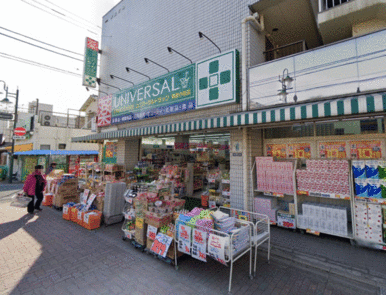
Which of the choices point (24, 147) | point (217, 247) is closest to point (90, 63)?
point (217, 247)

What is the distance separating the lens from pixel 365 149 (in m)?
5.17

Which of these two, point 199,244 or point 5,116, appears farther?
point 5,116

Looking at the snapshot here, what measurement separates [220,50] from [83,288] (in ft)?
25.5

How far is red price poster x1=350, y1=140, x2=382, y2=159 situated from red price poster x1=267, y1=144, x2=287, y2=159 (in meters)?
1.73

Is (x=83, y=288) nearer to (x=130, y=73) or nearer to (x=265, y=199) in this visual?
(x=265, y=199)

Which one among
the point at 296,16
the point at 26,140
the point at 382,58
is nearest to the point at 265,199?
the point at 382,58

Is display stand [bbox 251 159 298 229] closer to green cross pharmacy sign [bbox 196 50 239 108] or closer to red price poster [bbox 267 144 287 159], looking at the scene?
red price poster [bbox 267 144 287 159]

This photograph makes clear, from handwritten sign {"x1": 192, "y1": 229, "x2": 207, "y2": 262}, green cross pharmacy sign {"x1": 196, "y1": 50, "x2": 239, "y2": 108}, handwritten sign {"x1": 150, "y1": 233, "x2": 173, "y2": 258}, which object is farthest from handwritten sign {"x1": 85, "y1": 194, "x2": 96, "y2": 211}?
green cross pharmacy sign {"x1": 196, "y1": 50, "x2": 239, "y2": 108}

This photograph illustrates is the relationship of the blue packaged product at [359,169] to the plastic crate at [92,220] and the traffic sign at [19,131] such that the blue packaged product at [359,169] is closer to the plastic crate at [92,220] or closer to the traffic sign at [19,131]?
the plastic crate at [92,220]

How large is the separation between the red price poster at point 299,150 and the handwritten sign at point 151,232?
4.76m

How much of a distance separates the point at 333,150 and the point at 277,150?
1551mm

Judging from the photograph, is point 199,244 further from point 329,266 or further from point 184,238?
point 329,266

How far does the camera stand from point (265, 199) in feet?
19.8

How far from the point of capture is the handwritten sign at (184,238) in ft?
12.4
